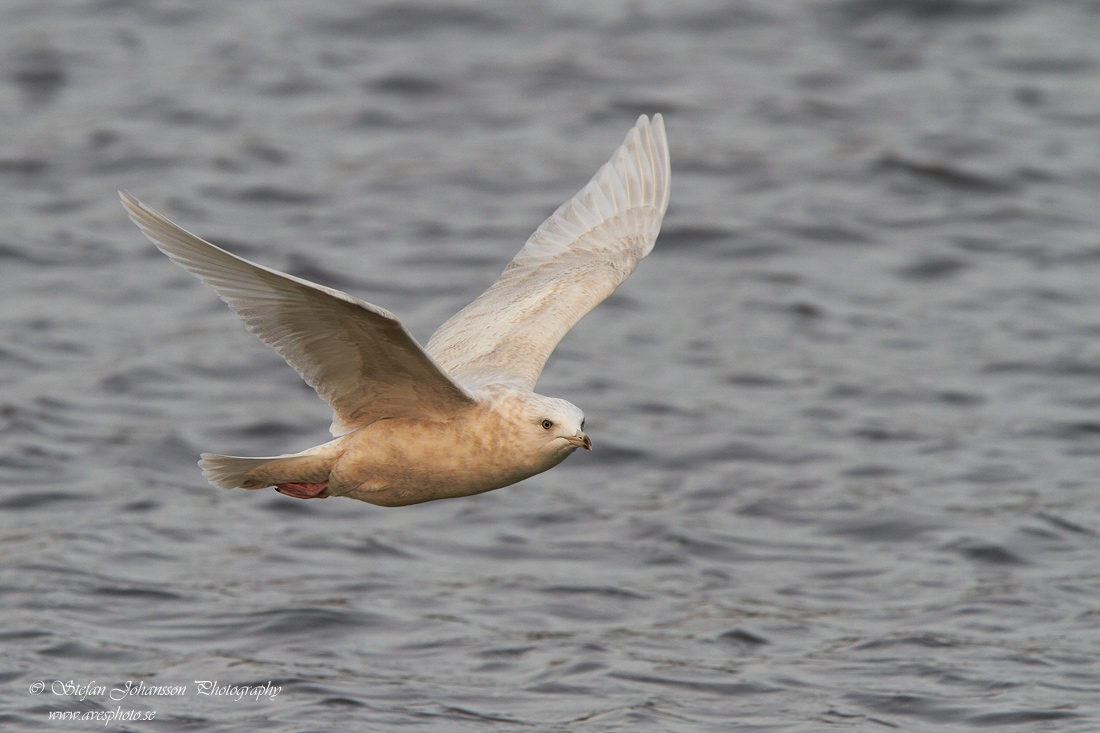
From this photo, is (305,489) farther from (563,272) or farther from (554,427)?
(563,272)

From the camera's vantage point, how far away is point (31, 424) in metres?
14.0

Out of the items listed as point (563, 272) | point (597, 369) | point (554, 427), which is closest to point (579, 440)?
point (554, 427)

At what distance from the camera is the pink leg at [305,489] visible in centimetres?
763

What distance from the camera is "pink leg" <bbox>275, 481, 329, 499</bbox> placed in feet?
25.0

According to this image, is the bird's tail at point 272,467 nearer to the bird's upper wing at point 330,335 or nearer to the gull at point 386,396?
the gull at point 386,396

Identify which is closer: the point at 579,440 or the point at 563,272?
the point at 579,440

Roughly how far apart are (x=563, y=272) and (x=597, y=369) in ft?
21.1

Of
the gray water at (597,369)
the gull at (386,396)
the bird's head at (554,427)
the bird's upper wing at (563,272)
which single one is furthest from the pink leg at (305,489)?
the gray water at (597,369)

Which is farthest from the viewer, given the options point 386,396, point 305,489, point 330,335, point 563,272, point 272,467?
point 563,272

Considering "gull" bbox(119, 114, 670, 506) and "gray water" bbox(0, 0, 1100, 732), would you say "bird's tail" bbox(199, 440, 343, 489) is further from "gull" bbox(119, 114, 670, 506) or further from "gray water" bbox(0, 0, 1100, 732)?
"gray water" bbox(0, 0, 1100, 732)

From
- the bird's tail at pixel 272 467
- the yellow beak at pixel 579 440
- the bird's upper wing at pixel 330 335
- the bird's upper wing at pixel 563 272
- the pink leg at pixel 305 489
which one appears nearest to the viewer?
the bird's upper wing at pixel 330 335

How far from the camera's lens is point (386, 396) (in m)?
7.29

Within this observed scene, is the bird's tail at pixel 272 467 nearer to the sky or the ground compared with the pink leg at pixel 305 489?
nearer to the sky

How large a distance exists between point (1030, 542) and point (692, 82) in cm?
894
